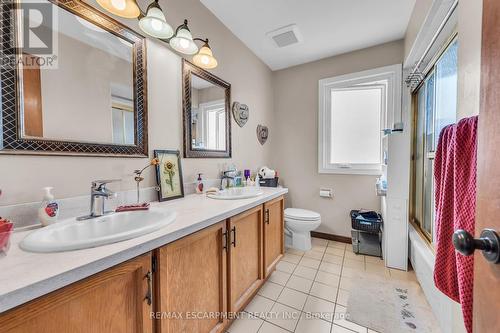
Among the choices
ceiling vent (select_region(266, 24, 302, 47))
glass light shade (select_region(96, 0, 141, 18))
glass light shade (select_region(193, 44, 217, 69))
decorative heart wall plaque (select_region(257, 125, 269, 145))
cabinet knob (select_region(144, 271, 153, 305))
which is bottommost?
cabinet knob (select_region(144, 271, 153, 305))

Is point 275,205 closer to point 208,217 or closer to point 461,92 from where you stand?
point 208,217

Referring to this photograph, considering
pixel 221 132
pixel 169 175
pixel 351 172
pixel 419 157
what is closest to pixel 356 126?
pixel 351 172

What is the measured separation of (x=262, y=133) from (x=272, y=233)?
1433 millimetres

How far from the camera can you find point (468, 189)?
0.67 metres

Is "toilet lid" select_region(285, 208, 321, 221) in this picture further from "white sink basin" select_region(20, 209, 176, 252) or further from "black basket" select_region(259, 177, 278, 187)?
"white sink basin" select_region(20, 209, 176, 252)

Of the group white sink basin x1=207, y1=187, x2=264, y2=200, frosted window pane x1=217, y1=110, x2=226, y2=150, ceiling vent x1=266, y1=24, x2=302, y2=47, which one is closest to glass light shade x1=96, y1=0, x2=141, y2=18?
frosted window pane x1=217, y1=110, x2=226, y2=150

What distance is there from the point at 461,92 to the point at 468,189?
49 cm

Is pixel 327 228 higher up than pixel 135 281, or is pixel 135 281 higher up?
pixel 135 281

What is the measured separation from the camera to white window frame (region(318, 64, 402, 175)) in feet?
7.45

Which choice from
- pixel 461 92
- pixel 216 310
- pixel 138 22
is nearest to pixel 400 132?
pixel 461 92

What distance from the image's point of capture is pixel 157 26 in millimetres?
1213

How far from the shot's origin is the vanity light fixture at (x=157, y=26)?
1008mm

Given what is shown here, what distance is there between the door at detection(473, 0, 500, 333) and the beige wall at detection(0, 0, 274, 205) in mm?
1483

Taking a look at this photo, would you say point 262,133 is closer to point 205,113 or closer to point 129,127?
point 205,113
